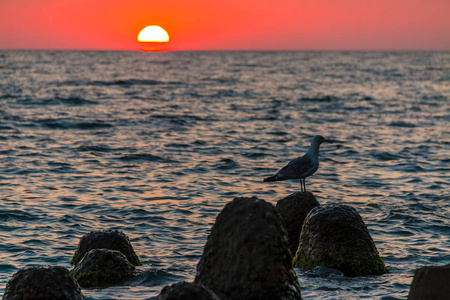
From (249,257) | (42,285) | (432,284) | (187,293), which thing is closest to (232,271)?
(249,257)

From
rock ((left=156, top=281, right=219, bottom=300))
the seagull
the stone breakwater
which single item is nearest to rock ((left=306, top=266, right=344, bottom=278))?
the stone breakwater

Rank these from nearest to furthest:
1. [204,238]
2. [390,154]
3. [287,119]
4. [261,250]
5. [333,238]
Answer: [261,250] → [333,238] → [204,238] → [390,154] → [287,119]

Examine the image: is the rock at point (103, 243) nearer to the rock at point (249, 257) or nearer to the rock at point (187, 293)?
the rock at point (249, 257)

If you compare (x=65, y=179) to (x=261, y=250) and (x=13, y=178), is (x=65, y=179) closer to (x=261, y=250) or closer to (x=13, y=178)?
(x=13, y=178)

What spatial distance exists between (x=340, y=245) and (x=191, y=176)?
331 inches

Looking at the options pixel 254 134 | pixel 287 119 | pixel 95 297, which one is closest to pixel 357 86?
pixel 287 119

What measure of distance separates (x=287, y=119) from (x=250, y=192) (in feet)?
55.1

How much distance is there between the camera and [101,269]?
313 inches

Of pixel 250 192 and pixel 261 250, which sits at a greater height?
pixel 261 250

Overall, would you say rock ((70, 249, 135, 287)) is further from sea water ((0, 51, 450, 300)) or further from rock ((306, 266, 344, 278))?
rock ((306, 266, 344, 278))

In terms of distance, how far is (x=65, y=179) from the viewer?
50.8 feet

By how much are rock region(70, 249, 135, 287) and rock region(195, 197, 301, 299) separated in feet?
7.41

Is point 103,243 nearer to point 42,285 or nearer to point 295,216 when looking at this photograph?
point 42,285

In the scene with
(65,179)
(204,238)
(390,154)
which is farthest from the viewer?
(390,154)
